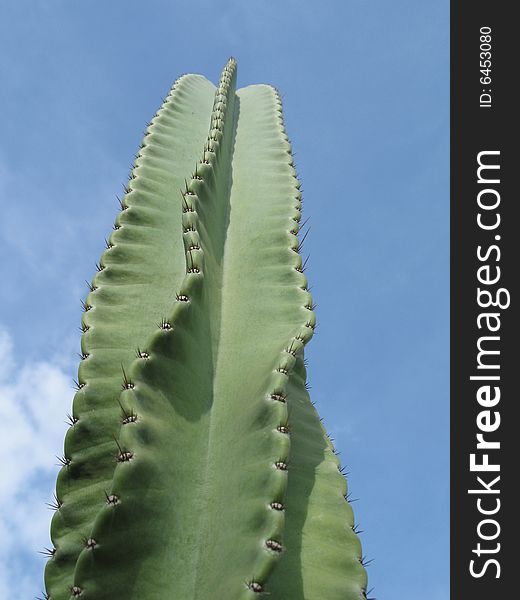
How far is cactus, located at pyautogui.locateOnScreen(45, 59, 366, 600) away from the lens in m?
2.31

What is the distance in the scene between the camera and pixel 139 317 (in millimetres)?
3205

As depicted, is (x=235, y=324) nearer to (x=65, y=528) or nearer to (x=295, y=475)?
(x=295, y=475)

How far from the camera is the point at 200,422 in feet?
8.77

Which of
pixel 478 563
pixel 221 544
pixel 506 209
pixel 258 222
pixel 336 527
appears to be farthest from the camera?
pixel 506 209

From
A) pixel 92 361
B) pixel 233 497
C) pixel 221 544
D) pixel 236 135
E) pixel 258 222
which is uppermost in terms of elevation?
pixel 236 135

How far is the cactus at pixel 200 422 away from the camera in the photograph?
7.59ft

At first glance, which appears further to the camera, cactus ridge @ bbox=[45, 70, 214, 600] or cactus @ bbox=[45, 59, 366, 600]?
cactus ridge @ bbox=[45, 70, 214, 600]

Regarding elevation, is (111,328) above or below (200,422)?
above

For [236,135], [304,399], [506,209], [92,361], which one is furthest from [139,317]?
[506,209]

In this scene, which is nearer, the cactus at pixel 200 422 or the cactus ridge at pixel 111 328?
the cactus at pixel 200 422

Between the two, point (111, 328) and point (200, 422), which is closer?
point (200, 422)

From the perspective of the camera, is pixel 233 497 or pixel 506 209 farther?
pixel 506 209

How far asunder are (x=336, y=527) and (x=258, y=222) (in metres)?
1.72

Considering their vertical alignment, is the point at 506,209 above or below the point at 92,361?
above
